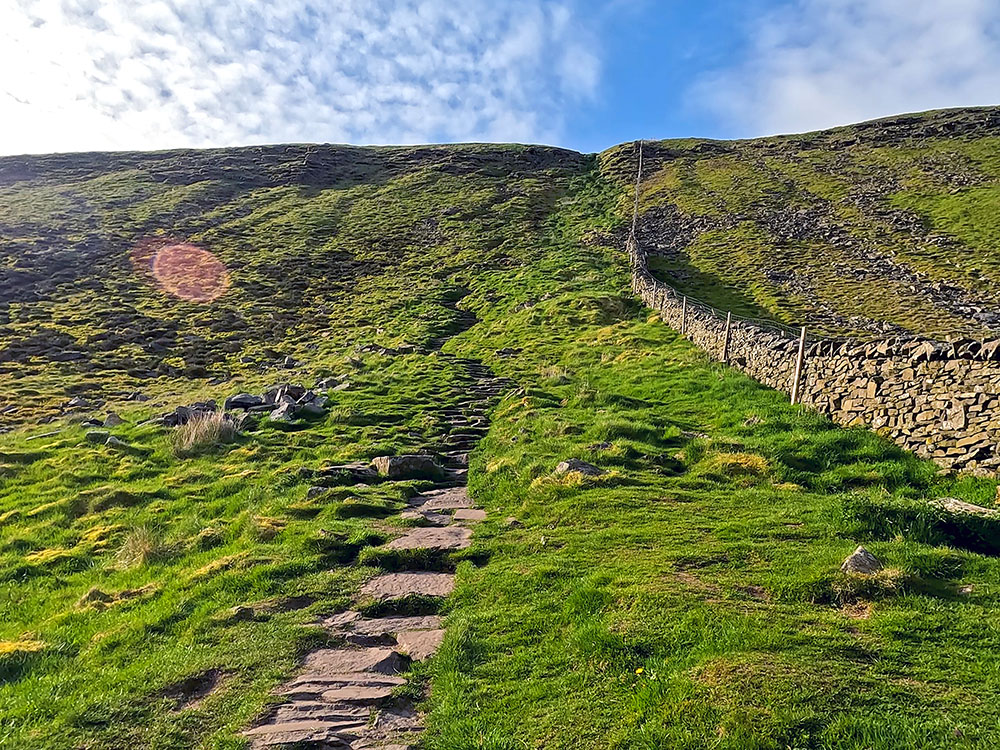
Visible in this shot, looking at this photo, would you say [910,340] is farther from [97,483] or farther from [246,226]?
[246,226]

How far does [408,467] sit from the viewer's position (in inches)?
560

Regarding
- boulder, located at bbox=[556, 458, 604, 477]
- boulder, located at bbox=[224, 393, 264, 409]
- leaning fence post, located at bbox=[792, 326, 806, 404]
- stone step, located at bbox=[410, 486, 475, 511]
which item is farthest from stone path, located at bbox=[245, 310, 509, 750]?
boulder, located at bbox=[224, 393, 264, 409]

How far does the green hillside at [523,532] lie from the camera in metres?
5.70

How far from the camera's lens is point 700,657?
596cm

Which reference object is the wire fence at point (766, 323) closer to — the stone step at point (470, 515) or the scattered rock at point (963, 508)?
the scattered rock at point (963, 508)

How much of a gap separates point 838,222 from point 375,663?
59.3 metres

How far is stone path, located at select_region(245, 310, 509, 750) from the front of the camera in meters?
5.71

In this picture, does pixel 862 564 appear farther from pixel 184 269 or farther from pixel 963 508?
pixel 184 269

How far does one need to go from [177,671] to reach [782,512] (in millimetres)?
8373

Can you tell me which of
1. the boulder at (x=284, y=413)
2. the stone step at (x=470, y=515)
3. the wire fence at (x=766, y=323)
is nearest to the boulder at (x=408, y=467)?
the stone step at (x=470, y=515)

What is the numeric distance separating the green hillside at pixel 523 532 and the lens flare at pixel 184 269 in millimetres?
4688

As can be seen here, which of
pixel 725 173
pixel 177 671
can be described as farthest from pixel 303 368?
pixel 725 173

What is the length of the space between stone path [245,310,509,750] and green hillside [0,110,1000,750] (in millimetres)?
254

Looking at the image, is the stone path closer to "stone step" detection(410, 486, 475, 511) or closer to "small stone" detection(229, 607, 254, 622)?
"stone step" detection(410, 486, 475, 511)
